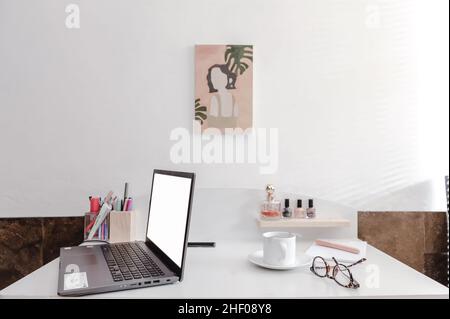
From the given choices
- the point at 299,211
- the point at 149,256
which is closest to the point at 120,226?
the point at 149,256

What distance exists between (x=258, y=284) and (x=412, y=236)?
881 millimetres

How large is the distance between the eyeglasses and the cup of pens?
69 cm

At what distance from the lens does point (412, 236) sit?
1433mm

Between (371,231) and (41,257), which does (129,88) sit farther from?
(371,231)

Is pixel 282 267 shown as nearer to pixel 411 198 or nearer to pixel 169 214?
pixel 169 214

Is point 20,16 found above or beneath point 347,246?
above

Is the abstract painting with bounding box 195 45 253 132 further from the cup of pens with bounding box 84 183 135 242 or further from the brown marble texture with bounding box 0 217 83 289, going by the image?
the brown marble texture with bounding box 0 217 83 289

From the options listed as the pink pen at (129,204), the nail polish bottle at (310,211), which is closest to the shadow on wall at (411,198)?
the nail polish bottle at (310,211)

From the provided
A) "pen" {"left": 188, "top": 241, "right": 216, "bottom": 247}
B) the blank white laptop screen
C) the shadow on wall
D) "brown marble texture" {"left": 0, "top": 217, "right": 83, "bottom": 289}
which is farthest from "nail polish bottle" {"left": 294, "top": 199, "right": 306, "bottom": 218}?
"brown marble texture" {"left": 0, "top": 217, "right": 83, "bottom": 289}

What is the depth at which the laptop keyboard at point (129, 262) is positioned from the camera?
91 cm

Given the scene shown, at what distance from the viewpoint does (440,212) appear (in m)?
→ 1.44
